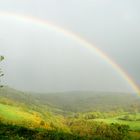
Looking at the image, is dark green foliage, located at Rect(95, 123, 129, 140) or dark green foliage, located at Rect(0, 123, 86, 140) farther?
dark green foliage, located at Rect(95, 123, 129, 140)

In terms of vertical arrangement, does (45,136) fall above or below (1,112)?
below

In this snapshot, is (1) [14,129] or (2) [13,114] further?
(2) [13,114]

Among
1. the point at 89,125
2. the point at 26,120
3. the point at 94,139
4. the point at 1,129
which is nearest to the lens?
the point at 94,139

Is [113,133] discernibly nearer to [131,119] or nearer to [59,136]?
[131,119]

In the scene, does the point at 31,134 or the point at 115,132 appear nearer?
the point at 31,134

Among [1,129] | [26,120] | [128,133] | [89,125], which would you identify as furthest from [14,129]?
[89,125]

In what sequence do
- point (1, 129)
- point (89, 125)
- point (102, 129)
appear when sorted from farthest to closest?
point (89, 125)
point (102, 129)
point (1, 129)

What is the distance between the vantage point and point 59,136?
74000 millimetres

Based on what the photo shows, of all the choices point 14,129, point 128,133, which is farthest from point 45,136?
point 128,133

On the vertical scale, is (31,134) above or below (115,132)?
above

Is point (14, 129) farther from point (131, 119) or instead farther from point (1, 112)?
point (131, 119)

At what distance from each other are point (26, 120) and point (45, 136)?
2001 inches

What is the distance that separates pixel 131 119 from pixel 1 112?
73616 mm

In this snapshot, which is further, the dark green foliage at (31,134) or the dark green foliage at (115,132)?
the dark green foliage at (115,132)
